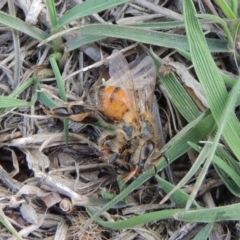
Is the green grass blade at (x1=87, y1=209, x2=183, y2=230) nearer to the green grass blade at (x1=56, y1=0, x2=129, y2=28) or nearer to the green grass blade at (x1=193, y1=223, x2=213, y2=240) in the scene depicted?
the green grass blade at (x1=193, y1=223, x2=213, y2=240)

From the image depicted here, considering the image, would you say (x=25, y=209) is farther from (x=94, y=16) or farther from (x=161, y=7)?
(x=161, y=7)

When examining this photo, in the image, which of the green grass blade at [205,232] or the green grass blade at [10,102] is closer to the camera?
the green grass blade at [205,232]

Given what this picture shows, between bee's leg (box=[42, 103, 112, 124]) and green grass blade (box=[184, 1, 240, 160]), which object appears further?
bee's leg (box=[42, 103, 112, 124])

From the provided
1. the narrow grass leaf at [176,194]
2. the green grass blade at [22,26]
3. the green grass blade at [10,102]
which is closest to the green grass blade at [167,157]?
the narrow grass leaf at [176,194]

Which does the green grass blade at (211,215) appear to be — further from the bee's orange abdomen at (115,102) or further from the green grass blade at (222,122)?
the bee's orange abdomen at (115,102)

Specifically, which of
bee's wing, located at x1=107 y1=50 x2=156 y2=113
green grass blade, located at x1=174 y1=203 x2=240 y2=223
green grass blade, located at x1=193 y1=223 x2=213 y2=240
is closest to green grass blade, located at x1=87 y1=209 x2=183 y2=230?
green grass blade, located at x1=174 y1=203 x2=240 y2=223

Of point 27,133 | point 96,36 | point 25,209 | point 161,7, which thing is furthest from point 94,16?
point 25,209

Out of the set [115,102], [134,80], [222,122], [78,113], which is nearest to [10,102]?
[78,113]
